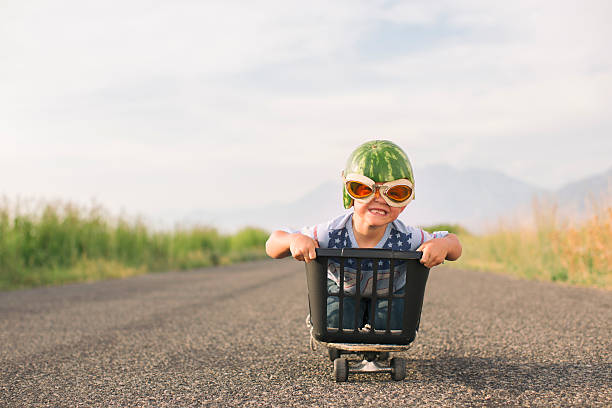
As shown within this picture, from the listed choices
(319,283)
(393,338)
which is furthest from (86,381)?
(393,338)

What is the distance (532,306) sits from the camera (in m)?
5.97

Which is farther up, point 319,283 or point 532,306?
point 319,283

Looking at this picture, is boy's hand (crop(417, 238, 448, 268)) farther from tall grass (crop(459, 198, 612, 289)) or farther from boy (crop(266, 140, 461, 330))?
tall grass (crop(459, 198, 612, 289))

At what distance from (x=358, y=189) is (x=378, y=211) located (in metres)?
0.15

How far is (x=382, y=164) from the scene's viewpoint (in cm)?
279

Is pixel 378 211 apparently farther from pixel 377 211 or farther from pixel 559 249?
pixel 559 249

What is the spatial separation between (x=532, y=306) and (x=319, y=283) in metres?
3.99

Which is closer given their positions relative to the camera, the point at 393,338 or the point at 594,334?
the point at 393,338

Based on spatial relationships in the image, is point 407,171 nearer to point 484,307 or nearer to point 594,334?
point 594,334

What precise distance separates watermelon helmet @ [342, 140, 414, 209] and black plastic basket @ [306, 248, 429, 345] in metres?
0.32

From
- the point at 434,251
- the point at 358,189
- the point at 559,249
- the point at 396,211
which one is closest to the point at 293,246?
the point at 358,189

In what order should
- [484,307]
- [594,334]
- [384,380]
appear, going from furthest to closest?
[484,307], [594,334], [384,380]

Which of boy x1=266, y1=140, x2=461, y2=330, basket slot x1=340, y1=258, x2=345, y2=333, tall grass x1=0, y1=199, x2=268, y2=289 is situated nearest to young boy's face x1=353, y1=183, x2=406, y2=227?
boy x1=266, y1=140, x2=461, y2=330

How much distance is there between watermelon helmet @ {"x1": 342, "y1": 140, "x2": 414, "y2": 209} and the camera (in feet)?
9.14
